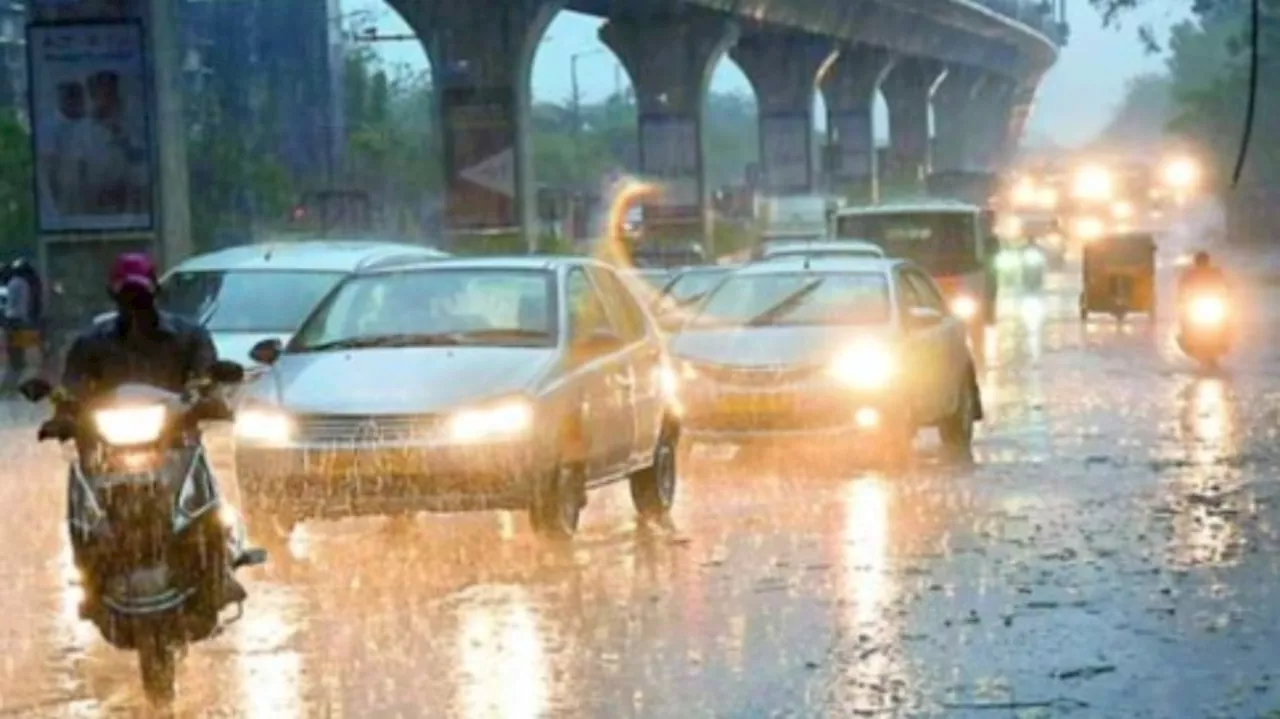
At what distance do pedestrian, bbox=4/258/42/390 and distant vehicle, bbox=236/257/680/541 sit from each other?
1763 cm

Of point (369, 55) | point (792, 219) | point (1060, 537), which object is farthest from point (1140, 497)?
point (369, 55)

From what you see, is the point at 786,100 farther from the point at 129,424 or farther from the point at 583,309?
the point at 129,424

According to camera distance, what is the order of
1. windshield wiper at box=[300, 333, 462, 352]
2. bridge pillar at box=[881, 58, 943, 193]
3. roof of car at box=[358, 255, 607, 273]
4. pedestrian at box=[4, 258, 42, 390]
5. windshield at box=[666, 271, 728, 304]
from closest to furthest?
windshield wiper at box=[300, 333, 462, 352]
roof of car at box=[358, 255, 607, 273]
windshield at box=[666, 271, 728, 304]
pedestrian at box=[4, 258, 42, 390]
bridge pillar at box=[881, 58, 943, 193]

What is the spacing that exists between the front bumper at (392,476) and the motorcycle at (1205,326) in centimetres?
1871

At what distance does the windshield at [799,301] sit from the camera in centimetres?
1966

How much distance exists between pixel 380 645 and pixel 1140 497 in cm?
675

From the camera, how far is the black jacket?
9922 mm

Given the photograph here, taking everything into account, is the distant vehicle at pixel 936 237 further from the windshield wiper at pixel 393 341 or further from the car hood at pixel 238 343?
the windshield wiper at pixel 393 341

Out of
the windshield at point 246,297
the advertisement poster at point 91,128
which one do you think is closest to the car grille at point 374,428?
the windshield at point 246,297

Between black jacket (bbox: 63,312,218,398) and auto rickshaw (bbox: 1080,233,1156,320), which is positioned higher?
black jacket (bbox: 63,312,218,398)

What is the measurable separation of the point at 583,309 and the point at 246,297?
8.27 m

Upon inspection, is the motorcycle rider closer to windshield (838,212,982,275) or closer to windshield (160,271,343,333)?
windshield (160,271,343,333)

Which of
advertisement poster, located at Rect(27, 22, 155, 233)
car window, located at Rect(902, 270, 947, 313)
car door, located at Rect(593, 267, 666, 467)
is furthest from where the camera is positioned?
advertisement poster, located at Rect(27, 22, 155, 233)

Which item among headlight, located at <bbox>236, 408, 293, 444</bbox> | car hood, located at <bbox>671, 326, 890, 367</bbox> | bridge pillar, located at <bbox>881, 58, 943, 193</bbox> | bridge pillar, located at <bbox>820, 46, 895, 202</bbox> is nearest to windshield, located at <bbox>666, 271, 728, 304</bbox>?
car hood, located at <bbox>671, 326, 890, 367</bbox>
